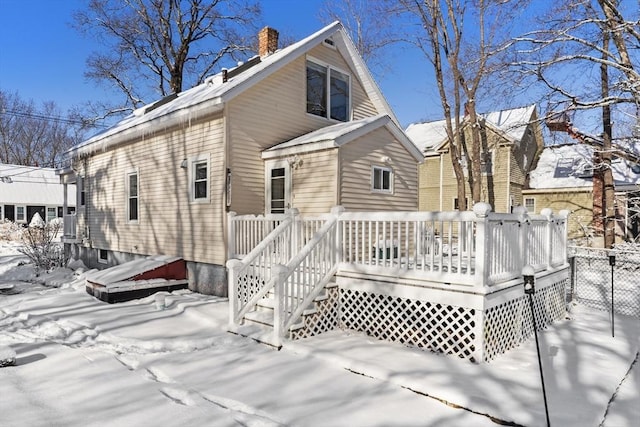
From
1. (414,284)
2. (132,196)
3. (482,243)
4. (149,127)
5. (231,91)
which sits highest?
(231,91)

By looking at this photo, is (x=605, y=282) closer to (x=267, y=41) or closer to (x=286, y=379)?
(x=286, y=379)

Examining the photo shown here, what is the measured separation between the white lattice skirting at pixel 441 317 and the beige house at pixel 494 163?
14456 mm

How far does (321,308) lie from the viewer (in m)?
5.95

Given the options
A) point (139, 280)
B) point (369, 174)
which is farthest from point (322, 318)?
point (139, 280)

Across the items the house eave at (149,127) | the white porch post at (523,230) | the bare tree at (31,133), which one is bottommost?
the white porch post at (523,230)

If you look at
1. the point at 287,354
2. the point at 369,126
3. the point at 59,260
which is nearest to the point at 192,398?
the point at 287,354

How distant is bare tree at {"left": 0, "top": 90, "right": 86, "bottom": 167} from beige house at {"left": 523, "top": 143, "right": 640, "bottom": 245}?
40.2m

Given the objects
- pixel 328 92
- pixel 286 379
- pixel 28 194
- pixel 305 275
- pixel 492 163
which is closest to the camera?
pixel 286 379

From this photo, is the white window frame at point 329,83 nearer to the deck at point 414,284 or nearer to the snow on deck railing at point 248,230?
the snow on deck railing at point 248,230

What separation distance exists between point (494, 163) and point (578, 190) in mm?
3980

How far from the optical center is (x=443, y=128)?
→ 79.0 ft

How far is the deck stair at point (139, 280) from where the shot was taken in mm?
7914

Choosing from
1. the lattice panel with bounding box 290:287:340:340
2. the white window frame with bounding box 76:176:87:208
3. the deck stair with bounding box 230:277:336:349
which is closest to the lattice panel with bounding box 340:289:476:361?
the lattice panel with bounding box 290:287:340:340

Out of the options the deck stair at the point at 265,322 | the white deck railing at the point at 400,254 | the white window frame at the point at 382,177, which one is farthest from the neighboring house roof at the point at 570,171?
the deck stair at the point at 265,322
